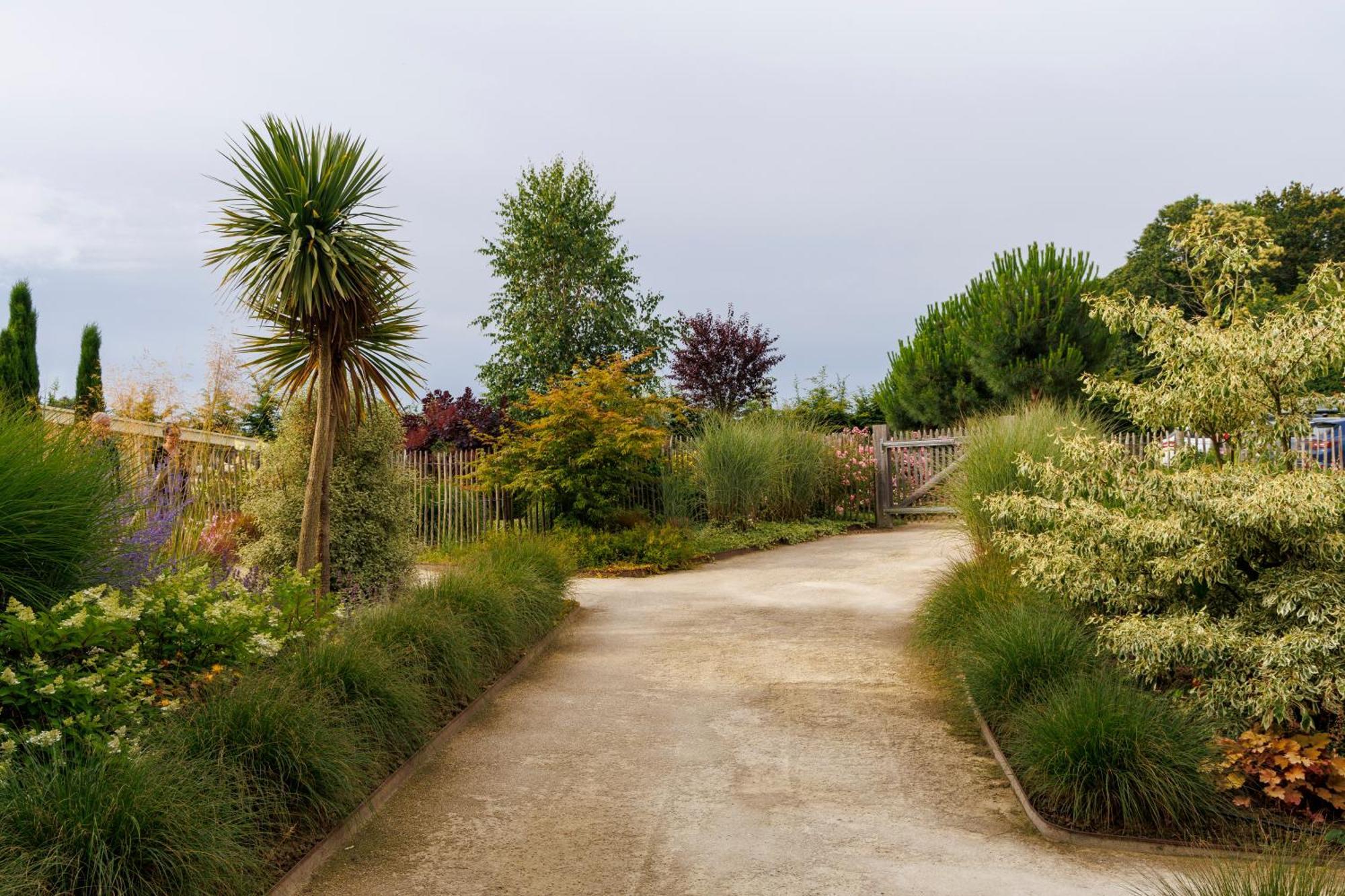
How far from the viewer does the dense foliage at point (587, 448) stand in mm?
13789

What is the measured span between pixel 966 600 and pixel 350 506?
18.2 feet

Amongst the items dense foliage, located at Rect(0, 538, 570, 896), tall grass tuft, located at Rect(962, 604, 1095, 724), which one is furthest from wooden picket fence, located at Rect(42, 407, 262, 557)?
tall grass tuft, located at Rect(962, 604, 1095, 724)

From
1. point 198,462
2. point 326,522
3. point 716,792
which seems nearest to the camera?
point 716,792

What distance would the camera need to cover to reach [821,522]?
1767 centimetres

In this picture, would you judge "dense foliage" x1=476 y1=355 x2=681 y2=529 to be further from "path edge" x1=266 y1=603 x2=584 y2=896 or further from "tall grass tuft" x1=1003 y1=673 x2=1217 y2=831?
"tall grass tuft" x1=1003 y1=673 x2=1217 y2=831

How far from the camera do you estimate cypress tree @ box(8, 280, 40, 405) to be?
63.1ft

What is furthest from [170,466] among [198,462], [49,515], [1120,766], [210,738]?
[1120,766]

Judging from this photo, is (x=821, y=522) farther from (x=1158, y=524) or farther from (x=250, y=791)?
(x=250, y=791)

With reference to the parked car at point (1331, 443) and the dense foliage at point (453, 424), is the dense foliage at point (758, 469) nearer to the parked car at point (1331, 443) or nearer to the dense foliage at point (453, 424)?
the dense foliage at point (453, 424)

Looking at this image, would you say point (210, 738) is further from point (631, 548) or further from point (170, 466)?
point (631, 548)

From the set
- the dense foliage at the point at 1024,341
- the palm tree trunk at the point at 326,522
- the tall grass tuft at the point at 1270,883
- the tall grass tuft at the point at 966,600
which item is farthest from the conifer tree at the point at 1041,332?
the tall grass tuft at the point at 1270,883

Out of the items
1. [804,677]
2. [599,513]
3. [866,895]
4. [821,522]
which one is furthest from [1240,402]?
[821,522]

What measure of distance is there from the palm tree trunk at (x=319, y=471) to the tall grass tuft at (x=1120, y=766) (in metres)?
5.77

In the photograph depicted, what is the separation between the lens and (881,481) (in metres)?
19.8
